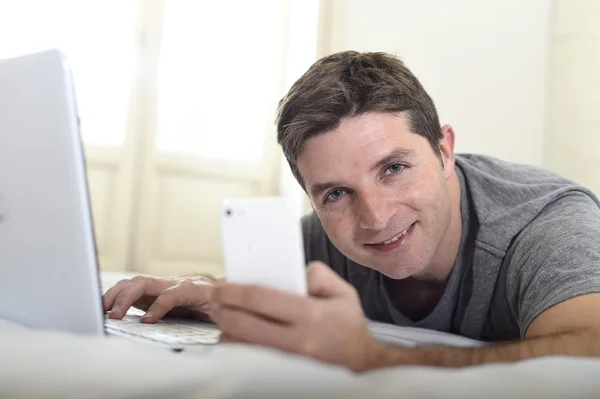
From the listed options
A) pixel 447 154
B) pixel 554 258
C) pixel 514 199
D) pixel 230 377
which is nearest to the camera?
pixel 230 377

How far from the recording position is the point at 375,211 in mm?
958

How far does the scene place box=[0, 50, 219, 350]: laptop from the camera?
0.50 metres

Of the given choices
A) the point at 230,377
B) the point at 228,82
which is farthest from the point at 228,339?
the point at 228,82

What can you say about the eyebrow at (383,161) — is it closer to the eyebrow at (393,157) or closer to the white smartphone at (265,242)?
the eyebrow at (393,157)

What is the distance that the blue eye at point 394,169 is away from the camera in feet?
3.29

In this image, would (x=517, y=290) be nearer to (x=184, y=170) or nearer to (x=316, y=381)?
(x=316, y=381)

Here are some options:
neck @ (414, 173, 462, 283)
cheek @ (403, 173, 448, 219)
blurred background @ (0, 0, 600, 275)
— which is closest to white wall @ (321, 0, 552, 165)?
blurred background @ (0, 0, 600, 275)

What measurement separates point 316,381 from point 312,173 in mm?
686

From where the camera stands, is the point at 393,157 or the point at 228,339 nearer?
the point at 228,339

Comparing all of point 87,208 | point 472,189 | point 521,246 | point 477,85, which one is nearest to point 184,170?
point 477,85

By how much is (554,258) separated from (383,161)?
12.1 inches

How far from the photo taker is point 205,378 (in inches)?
14.0

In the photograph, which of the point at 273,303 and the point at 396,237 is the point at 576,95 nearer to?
the point at 396,237

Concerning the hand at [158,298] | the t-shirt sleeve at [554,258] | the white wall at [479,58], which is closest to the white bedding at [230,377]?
the t-shirt sleeve at [554,258]
